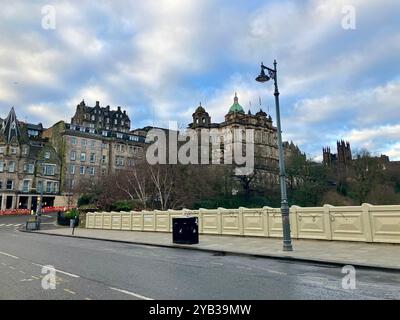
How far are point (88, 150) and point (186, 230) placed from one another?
76.0 meters

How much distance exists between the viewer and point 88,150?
297ft

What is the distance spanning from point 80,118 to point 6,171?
3946cm

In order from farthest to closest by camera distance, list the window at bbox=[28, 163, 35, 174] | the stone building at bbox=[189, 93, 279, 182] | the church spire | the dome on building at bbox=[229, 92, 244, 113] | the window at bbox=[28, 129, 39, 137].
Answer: the dome on building at bbox=[229, 92, 244, 113]
the stone building at bbox=[189, 93, 279, 182]
the window at bbox=[28, 129, 39, 137]
the church spire
the window at bbox=[28, 163, 35, 174]

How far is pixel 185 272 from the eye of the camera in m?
10.3

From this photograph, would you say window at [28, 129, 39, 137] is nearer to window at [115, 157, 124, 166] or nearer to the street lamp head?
window at [115, 157, 124, 166]

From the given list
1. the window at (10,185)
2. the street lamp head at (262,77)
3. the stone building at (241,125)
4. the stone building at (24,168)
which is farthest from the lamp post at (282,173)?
the stone building at (241,125)

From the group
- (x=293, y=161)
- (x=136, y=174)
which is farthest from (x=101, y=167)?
(x=293, y=161)

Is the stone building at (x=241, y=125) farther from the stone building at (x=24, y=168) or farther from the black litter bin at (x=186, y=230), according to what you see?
the black litter bin at (x=186, y=230)

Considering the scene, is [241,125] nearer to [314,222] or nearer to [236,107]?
[236,107]

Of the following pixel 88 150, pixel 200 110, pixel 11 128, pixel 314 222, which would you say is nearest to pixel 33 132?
pixel 11 128

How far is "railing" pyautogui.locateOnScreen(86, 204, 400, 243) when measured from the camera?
16.3 metres

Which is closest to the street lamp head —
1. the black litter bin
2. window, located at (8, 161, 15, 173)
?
the black litter bin

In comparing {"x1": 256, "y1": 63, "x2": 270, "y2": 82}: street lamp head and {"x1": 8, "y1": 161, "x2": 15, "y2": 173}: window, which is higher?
{"x1": 8, "y1": 161, "x2": 15, "y2": 173}: window

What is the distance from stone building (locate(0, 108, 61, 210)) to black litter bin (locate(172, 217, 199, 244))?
214 feet
